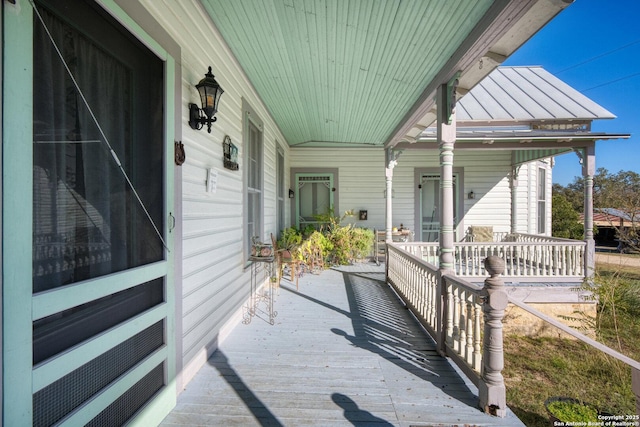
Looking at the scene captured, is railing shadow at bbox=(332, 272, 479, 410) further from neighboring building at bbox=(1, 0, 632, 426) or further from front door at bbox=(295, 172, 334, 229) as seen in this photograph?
front door at bbox=(295, 172, 334, 229)

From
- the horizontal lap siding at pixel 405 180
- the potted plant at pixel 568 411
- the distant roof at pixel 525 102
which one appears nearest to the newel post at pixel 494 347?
the potted plant at pixel 568 411

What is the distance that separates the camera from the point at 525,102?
6691mm

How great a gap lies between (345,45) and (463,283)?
8.04ft

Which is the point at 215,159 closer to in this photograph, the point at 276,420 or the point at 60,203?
the point at 60,203

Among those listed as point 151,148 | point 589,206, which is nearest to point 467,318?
point 151,148

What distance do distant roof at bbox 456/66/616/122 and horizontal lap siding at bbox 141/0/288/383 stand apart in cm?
488

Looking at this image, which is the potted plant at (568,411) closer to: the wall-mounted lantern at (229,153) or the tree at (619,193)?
the wall-mounted lantern at (229,153)

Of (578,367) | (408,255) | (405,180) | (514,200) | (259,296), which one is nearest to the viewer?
(578,367)

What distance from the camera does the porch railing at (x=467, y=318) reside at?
2.05m

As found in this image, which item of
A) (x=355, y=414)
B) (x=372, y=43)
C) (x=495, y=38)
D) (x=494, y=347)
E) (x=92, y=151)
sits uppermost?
(x=372, y=43)

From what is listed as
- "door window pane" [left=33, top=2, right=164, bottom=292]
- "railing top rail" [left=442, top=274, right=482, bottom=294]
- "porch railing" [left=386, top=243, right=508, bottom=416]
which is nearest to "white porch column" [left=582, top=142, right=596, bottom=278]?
"porch railing" [left=386, top=243, right=508, bottom=416]

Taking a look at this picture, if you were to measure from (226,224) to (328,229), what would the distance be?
4793 mm

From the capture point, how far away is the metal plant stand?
3.64 metres

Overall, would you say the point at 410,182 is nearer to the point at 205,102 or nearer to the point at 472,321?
the point at 472,321
